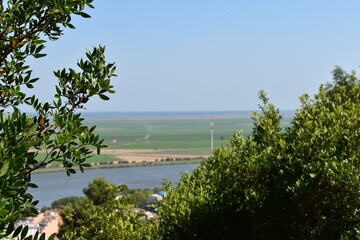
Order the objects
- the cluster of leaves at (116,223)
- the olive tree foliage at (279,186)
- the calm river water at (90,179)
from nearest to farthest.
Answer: the olive tree foliage at (279,186), the cluster of leaves at (116,223), the calm river water at (90,179)

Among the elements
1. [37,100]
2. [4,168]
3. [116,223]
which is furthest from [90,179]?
[4,168]

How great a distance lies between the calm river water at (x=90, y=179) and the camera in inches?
2586

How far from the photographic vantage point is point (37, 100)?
12.3 feet

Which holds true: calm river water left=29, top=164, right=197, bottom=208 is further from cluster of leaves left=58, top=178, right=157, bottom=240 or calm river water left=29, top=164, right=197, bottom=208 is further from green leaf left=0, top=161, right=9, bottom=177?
green leaf left=0, top=161, right=9, bottom=177

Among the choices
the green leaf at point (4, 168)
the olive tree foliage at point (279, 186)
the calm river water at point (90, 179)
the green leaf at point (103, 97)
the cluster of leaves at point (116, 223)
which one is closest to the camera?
the green leaf at point (4, 168)

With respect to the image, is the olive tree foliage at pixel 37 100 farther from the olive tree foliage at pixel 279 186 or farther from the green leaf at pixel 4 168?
the olive tree foliage at pixel 279 186

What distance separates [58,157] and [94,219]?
6701 millimetres

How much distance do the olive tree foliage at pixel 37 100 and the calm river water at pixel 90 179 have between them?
56.6m

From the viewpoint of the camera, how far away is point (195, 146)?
145250 mm

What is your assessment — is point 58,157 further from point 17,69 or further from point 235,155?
point 235,155

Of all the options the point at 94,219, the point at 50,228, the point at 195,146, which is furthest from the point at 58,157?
the point at 195,146

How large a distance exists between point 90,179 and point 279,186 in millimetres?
74912

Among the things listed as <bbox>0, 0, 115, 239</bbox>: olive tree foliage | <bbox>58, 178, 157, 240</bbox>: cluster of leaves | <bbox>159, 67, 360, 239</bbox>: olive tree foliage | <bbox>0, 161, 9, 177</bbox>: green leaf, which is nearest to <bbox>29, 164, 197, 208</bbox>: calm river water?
<bbox>58, 178, 157, 240</bbox>: cluster of leaves

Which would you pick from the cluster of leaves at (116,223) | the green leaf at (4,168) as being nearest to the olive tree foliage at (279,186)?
the cluster of leaves at (116,223)
